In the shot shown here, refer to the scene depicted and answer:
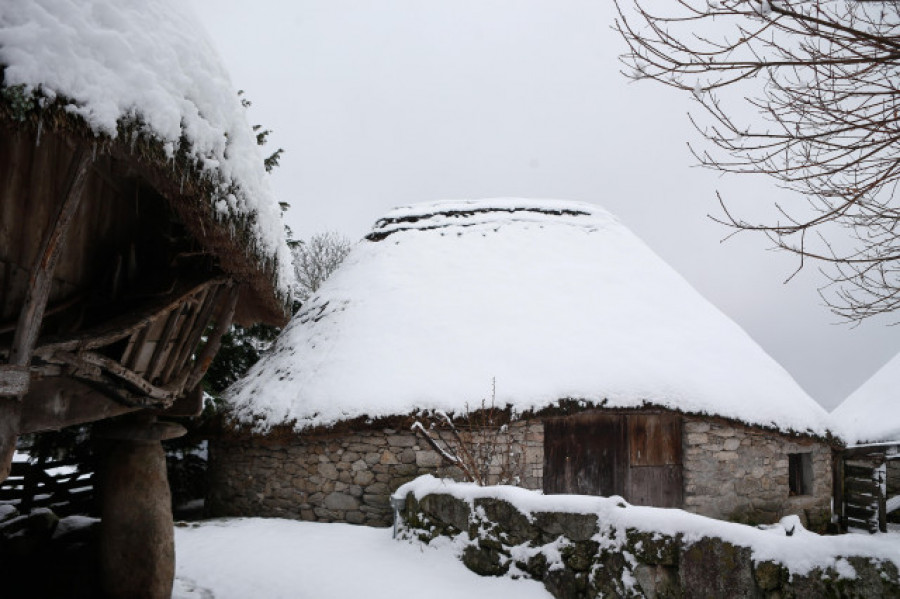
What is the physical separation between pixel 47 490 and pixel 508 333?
21.8ft

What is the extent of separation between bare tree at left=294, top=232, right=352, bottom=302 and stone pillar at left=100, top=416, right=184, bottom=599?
1972 cm

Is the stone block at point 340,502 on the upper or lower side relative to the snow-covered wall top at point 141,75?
lower

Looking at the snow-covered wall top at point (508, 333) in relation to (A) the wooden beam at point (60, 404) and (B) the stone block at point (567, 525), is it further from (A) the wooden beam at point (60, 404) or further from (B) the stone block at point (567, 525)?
(A) the wooden beam at point (60, 404)

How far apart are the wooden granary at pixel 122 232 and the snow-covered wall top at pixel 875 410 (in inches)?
504

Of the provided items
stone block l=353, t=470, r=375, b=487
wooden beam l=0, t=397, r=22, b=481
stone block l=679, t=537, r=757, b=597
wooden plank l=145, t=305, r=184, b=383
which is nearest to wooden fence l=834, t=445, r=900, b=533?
stone block l=353, t=470, r=375, b=487

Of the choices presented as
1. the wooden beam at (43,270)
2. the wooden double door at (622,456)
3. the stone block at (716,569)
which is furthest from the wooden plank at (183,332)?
the wooden double door at (622,456)

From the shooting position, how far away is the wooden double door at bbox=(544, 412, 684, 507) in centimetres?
827

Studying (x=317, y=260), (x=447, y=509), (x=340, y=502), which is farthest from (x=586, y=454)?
(x=317, y=260)

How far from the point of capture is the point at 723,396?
8531 millimetres

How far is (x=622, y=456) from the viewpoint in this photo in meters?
8.45

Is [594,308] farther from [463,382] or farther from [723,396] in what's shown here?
[463,382]

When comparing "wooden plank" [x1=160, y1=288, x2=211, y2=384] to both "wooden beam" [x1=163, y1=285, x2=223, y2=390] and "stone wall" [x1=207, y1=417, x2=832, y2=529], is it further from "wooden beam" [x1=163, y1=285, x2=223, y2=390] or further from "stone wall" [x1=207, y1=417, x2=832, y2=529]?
"stone wall" [x1=207, y1=417, x2=832, y2=529]

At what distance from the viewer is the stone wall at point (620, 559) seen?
2.41 metres

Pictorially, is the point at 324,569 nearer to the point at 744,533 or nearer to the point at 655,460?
the point at 744,533
